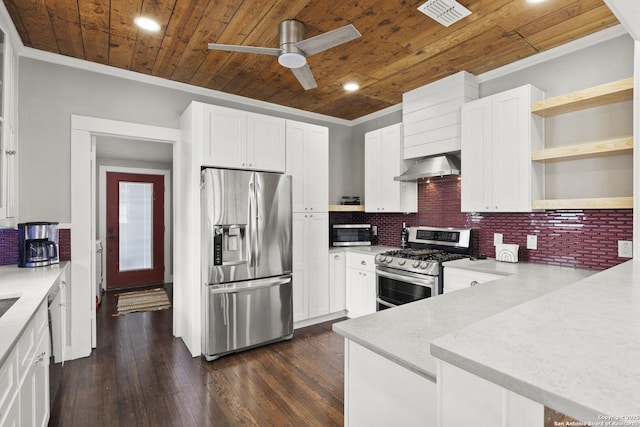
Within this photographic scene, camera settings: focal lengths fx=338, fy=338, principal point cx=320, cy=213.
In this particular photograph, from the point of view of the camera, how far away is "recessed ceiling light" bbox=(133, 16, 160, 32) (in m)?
2.40

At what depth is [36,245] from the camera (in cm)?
265

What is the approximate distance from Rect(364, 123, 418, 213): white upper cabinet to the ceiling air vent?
63.5 inches

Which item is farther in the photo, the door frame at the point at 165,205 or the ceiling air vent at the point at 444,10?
the door frame at the point at 165,205

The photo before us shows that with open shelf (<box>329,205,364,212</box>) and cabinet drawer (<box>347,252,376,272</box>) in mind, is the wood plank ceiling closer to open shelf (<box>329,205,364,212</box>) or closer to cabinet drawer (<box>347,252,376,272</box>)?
open shelf (<box>329,205,364,212</box>)

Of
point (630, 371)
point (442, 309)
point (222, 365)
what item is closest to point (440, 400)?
point (630, 371)

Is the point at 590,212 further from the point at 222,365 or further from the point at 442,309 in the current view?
the point at 222,365

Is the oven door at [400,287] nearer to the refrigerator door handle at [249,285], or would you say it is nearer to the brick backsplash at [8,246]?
the refrigerator door handle at [249,285]

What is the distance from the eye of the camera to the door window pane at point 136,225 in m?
6.02

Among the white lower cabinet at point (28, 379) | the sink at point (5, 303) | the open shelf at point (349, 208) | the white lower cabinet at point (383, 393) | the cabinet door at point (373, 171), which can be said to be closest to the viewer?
the white lower cabinet at point (383, 393)

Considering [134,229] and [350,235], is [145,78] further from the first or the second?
[134,229]

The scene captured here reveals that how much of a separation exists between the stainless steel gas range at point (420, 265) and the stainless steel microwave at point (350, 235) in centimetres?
78

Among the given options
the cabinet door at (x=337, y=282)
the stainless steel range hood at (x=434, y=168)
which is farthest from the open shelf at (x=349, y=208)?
the stainless steel range hood at (x=434, y=168)

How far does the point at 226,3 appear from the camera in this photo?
2.23 meters

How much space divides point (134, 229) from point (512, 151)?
19.7ft
